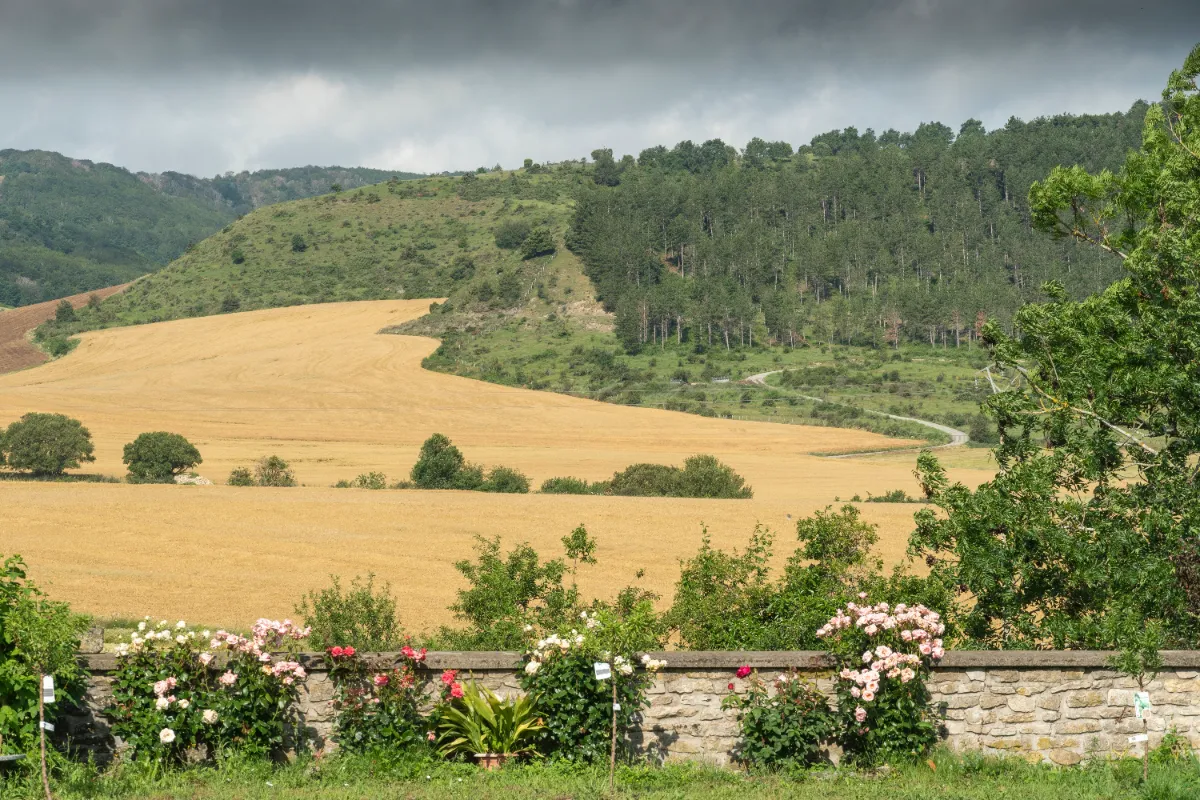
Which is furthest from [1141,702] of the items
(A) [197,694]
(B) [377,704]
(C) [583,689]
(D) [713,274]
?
(D) [713,274]

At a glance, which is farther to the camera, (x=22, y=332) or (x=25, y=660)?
(x=22, y=332)

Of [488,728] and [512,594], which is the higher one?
[512,594]

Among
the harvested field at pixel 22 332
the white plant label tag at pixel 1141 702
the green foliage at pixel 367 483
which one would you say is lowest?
the white plant label tag at pixel 1141 702

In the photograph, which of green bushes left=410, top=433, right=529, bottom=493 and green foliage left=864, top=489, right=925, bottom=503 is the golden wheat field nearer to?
green foliage left=864, top=489, right=925, bottom=503

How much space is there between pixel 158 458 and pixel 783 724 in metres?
51.6

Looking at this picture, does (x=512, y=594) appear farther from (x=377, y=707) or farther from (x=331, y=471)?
(x=331, y=471)

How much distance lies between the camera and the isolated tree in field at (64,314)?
149m

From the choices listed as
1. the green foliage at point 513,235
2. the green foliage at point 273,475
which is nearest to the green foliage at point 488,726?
the green foliage at point 273,475

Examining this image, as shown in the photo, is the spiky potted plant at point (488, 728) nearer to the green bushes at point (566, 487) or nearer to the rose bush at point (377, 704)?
the rose bush at point (377, 704)

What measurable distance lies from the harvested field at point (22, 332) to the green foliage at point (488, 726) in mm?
124725

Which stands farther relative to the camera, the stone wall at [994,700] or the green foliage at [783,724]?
the stone wall at [994,700]

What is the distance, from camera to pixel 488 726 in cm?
1096

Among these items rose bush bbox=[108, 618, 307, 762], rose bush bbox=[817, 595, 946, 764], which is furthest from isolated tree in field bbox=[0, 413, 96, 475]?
rose bush bbox=[817, 595, 946, 764]

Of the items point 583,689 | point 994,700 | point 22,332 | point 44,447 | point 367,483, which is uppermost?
point 22,332
